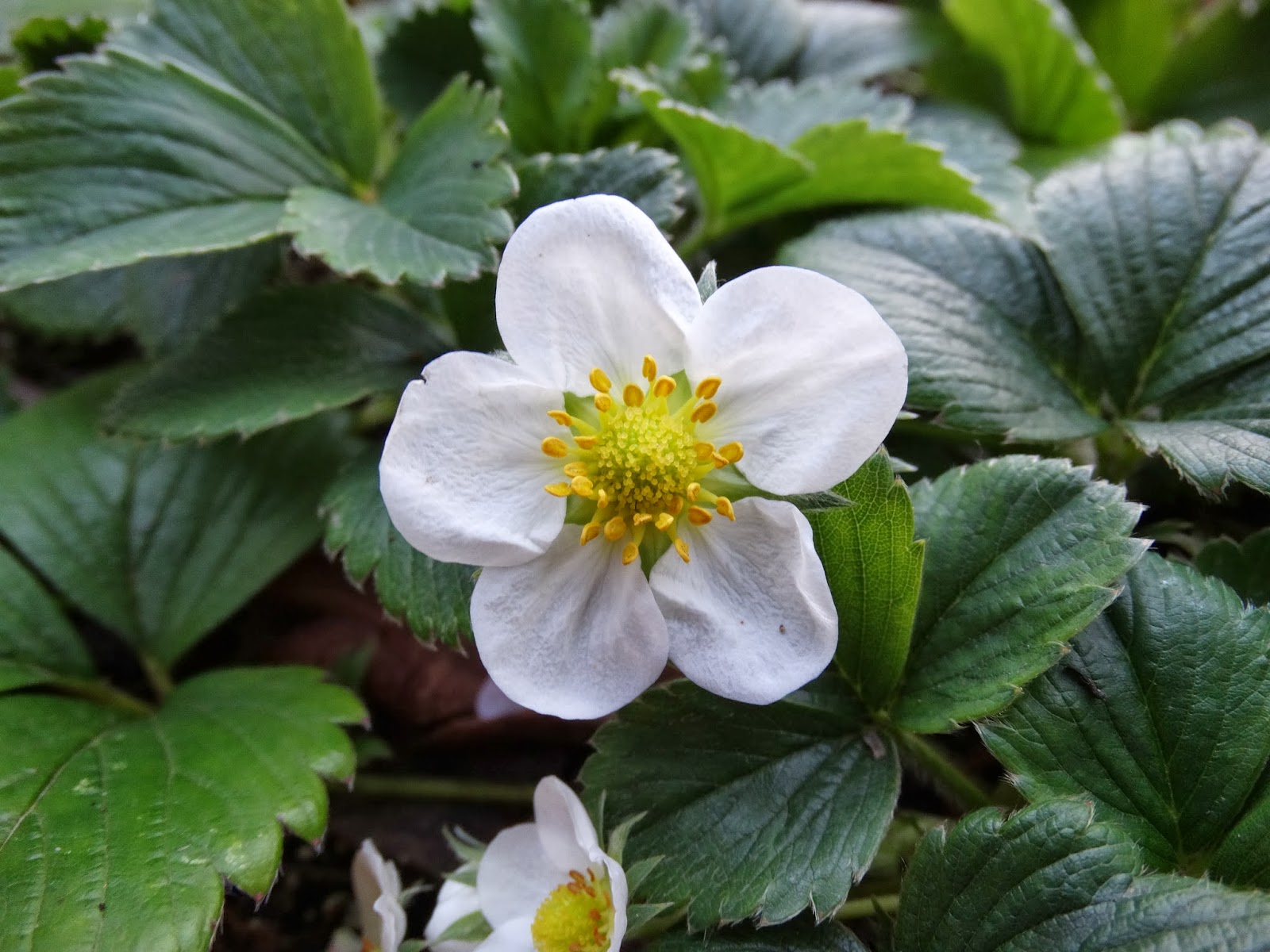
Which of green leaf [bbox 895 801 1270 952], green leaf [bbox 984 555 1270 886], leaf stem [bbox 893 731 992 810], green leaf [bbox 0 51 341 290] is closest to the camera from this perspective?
green leaf [bbox 895 801 1270 952]

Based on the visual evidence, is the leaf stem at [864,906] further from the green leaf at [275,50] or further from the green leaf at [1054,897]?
the green leaf at [275,50]

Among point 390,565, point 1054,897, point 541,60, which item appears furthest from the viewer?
point 541,60

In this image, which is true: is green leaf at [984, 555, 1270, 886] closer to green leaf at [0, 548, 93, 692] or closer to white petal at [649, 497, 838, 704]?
white petal at [649, 497, 838, 704]

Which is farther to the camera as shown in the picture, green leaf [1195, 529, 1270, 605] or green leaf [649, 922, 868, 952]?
green leaf [1195, 529, 1270, 605]

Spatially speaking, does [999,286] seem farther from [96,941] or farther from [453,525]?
[96,941]

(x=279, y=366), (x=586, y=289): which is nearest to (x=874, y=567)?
(x=586, y=289)

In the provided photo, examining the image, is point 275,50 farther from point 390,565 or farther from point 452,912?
point 452,912

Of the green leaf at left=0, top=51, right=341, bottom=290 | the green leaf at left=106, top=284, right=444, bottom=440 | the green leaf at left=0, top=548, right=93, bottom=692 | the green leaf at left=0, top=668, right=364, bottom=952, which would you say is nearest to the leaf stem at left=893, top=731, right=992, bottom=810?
the green leaf at left=0, top=668, right=364, bottom=952

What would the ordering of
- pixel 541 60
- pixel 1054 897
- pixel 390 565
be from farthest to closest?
pixel 541 60
pixel 390 565
pixel 1054 897

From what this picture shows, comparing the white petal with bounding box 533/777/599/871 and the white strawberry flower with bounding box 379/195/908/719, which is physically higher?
the white strawberry flower with bounding box 379/195/908/719
